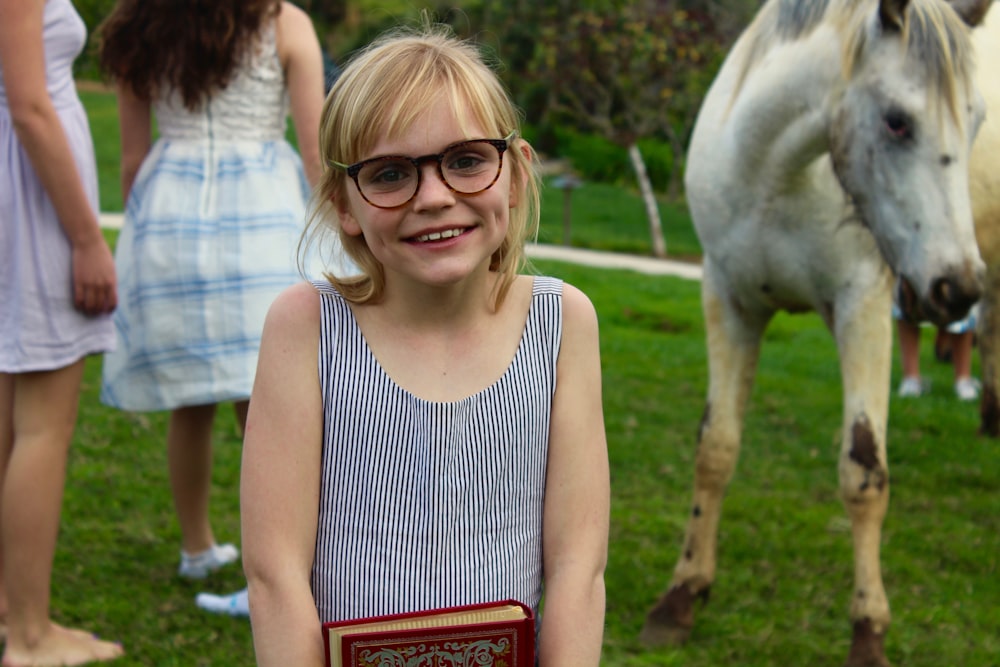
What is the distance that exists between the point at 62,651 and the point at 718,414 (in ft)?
7.25

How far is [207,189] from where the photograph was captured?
3.37 meters

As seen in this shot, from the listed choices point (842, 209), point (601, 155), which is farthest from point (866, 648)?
point (601, 155)

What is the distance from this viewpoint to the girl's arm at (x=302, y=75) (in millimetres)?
3367

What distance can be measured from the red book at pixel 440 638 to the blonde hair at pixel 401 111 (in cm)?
52

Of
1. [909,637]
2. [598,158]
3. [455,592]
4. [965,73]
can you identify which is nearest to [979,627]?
[909,637]

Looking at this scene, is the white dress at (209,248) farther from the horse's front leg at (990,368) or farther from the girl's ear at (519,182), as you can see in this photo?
the horse's front leg at (990,368)

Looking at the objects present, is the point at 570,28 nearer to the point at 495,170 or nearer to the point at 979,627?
the point at 979,627

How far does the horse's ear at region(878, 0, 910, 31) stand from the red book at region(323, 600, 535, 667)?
6.97 feet

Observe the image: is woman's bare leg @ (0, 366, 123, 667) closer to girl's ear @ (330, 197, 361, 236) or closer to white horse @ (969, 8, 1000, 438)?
girl's ear @ (330, 197, 361, 236)

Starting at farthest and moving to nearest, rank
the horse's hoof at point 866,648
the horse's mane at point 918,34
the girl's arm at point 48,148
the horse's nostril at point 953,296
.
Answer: the horse's hoof at point 866,648 → the horse's mane at point 918,34 → the horse's nostril at point 953,296 → the girl's arm at point 48,148

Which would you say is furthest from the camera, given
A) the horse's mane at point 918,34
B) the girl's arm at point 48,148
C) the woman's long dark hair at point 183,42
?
the woman's long dark hair at point 183,42

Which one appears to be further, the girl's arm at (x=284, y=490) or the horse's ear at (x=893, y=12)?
the horse's ear at (x=893, y=12)

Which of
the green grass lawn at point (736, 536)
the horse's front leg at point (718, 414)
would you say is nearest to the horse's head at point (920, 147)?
the horse's front leg at point (718, 414)

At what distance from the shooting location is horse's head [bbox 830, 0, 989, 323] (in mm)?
2965
